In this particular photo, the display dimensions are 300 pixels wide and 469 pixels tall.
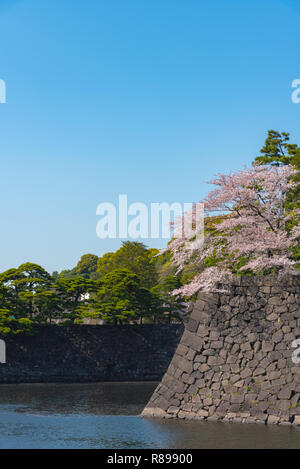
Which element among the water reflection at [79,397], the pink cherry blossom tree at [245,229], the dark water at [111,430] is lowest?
the water reflection at [79,397]

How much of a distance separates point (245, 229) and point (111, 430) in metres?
8.66

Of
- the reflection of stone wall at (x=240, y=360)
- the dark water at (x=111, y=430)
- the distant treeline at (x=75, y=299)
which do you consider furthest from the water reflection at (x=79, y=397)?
the distant treeline at (x=75, y=299)

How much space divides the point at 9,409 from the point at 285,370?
12.1 metres

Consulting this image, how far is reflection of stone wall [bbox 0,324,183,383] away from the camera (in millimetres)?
42656

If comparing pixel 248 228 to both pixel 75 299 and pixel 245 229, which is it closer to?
pixel 245 229

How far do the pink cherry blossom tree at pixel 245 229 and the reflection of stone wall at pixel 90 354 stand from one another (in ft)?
67.9

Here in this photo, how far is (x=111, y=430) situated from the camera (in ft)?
66.7

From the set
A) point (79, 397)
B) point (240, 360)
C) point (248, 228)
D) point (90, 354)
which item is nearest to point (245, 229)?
point (248, 228)

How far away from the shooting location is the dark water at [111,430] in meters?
17.8

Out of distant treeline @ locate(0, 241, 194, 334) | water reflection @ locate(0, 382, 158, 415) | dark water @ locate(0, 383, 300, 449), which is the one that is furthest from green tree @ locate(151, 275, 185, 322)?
dark water @ locate(0, 383, 300, 449)

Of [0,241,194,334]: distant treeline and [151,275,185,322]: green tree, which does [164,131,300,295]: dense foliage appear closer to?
[0,241,194,334]: distant treeline

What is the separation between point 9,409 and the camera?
26578 mm

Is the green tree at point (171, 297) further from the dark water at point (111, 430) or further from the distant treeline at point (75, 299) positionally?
the dark water at point (111, 430)
